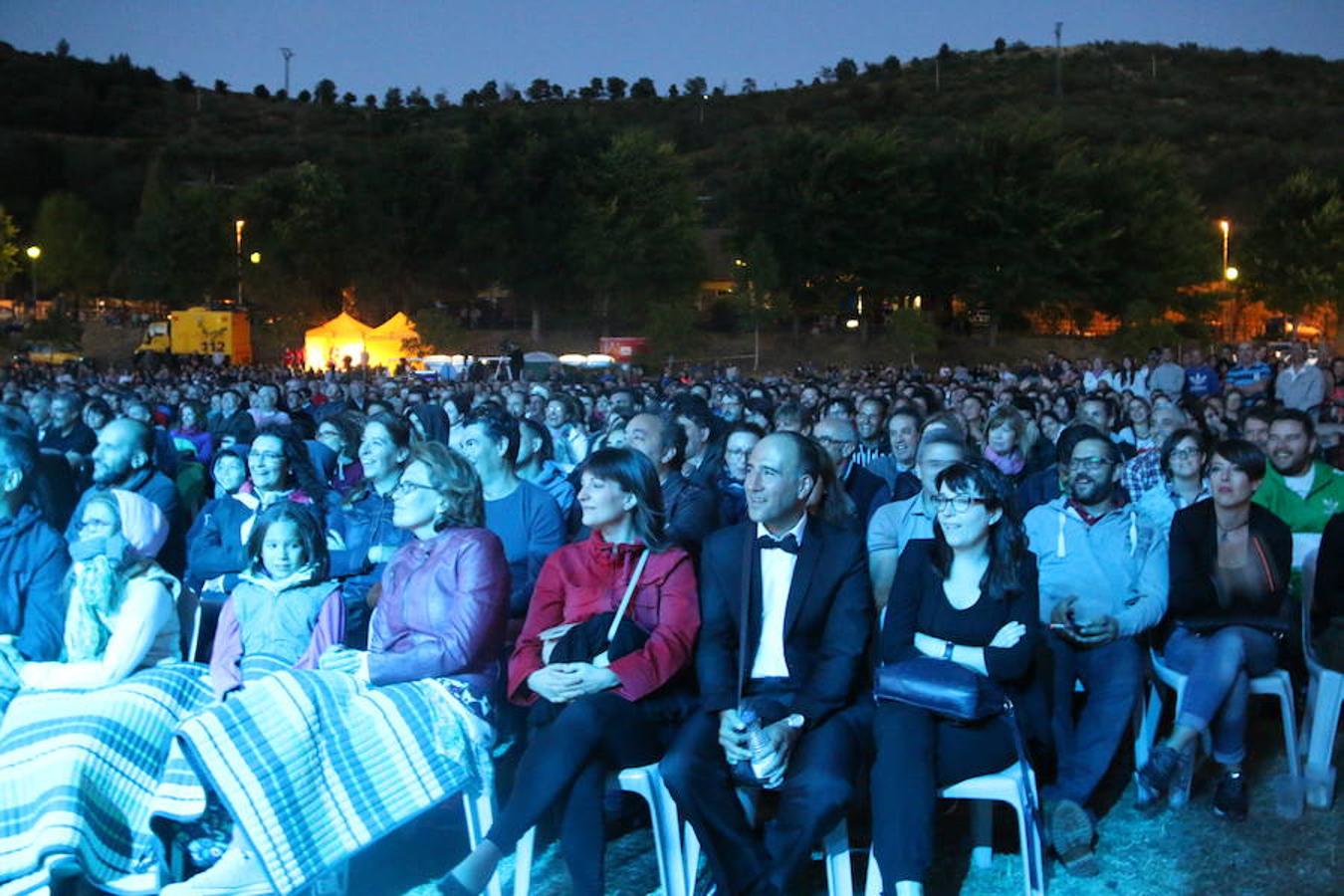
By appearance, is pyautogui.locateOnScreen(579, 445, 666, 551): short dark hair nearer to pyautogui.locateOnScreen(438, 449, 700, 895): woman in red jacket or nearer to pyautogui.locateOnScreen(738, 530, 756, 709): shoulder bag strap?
pyautogui.locateOnScreen(438, 449, 700, 895): woman in red jacket

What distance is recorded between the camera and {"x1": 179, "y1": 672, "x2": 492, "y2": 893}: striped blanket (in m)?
3.39

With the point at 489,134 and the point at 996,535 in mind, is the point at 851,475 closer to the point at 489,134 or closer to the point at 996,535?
the point at 996,535

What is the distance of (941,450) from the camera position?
16.1 feet

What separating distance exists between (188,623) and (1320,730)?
155 inches

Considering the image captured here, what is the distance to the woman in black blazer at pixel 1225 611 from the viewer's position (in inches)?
173

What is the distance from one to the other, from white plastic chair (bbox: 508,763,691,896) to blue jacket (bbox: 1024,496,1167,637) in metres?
1.63

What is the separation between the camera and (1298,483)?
221 inches

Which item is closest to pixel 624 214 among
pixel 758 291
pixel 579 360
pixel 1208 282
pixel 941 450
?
pixel 758 291

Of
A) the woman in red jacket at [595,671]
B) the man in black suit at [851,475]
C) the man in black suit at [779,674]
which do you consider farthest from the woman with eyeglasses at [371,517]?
the man in black suit at [851,475]

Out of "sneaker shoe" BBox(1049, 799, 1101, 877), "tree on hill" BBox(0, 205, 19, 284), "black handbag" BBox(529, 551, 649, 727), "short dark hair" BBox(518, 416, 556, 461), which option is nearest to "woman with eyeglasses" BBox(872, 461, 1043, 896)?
"sneaker shoe" BBox(1049, 799, 1101, 877)

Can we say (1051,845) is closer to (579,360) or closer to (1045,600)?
(1045,600)

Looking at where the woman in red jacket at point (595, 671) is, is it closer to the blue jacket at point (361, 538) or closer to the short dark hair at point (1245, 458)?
the blue jacket at point (361, 538)

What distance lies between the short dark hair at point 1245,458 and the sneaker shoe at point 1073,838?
1478 mm

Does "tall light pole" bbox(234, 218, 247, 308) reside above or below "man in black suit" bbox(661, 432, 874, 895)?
above
